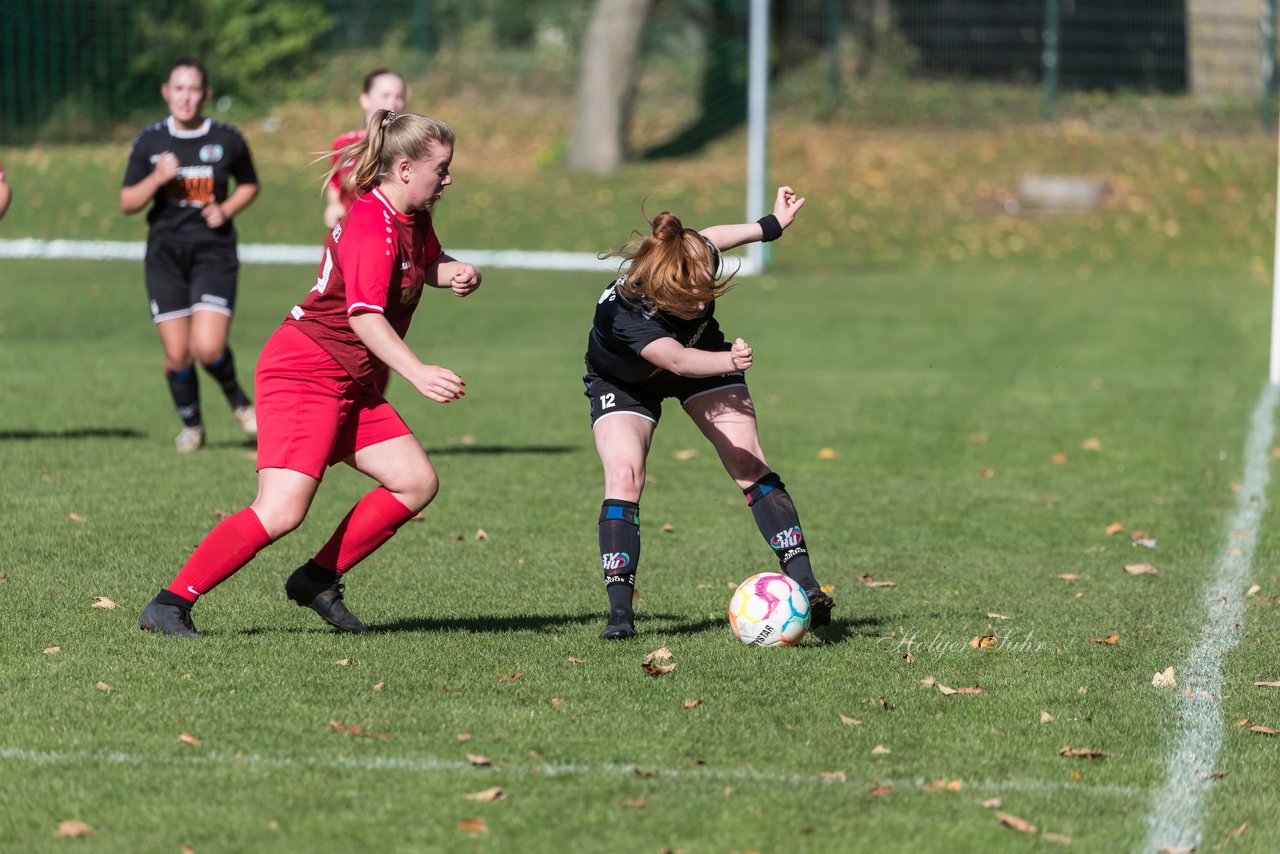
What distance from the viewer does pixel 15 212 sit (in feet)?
79.8

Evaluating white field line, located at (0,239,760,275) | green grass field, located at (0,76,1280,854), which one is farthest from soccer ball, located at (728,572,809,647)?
white field line, located at (0,239,760,275)

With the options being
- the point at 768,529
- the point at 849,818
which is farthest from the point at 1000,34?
the point at 849,818

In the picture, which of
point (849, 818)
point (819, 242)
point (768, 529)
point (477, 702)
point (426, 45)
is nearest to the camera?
point (849, 818)

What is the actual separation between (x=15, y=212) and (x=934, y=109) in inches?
607

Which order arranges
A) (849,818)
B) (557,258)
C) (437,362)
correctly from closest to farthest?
(849,818)
(437,362)
(557,258)

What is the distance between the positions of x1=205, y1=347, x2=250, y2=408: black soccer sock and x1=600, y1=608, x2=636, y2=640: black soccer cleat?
205 inches

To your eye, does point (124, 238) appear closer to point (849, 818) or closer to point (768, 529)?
point (768, 529)

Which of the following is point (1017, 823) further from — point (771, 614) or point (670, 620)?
point (670, 620)

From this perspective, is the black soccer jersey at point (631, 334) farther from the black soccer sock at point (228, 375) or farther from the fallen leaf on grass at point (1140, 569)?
the black soccer sock at point (228, 375)

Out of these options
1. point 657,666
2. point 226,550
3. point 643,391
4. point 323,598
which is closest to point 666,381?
point 643,391

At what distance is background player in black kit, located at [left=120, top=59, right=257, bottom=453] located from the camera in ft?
34.7

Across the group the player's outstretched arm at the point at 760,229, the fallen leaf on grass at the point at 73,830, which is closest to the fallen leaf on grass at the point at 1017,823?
the fallen leaf on grass at the point at 73,830

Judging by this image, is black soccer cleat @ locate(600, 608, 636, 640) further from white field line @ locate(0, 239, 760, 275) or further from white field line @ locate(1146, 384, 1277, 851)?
white field line @ locate(0, 239, 760, 275)

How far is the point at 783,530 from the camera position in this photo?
6527 mm
